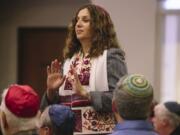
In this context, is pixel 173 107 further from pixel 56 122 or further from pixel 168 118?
pixel 56 122

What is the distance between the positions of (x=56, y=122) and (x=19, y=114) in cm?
16

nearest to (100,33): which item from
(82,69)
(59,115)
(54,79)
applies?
(82,69)

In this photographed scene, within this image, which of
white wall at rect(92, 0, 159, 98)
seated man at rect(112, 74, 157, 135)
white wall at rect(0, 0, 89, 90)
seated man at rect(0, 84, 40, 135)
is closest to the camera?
seated man at rect(112, 74, 157, 135)

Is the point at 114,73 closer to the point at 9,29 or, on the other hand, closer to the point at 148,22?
the point at 148,22

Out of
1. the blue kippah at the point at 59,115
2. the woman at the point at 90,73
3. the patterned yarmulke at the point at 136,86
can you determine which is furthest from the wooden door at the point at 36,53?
the patterned yarmulke at the point at 136,86

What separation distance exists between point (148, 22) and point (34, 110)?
2.77 metres

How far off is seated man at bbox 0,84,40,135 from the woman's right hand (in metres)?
0.57

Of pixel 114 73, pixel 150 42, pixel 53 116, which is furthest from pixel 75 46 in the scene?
pixel 150 42

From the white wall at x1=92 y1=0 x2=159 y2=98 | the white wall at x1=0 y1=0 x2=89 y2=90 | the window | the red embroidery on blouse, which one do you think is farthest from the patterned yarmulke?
the white wall at x1=0 y1=0 x2=89 y2=90

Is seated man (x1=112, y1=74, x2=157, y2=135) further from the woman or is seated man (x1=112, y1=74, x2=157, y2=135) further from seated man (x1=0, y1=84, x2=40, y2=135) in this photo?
the woman

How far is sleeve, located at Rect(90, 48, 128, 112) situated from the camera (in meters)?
2.33

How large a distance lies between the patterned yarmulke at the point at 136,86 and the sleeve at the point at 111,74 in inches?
23.7

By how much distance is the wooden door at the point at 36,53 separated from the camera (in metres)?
5.66

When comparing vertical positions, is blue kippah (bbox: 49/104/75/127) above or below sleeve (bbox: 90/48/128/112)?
below
